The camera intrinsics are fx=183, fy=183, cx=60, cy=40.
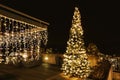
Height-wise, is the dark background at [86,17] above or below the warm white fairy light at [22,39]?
above

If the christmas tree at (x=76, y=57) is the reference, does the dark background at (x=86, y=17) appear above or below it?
above

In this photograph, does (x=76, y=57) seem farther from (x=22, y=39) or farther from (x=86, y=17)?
(x=86, y=17)

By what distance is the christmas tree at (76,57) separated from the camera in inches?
373

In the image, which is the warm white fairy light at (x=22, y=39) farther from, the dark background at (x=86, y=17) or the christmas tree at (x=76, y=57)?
the dark background at (x=86, y=17)

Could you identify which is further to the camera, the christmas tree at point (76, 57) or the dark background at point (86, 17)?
the dark background at point (86, 17)

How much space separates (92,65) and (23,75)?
4.17m

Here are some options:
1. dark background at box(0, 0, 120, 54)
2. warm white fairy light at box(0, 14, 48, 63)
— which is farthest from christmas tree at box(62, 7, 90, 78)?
dark background at box(0, 0, 120, 54)

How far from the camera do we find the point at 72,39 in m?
9.73

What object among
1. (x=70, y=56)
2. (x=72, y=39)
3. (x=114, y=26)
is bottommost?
(x=70, y=56)

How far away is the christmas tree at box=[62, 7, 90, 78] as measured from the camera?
9.48 meters

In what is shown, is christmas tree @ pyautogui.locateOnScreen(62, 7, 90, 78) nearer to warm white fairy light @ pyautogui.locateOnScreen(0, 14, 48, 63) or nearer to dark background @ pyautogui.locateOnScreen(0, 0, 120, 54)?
warm white fairy light @ pyautogui.locateOnScreen(0, 14, 48, 63)

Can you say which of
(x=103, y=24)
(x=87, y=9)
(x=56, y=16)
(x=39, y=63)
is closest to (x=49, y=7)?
(x=56, y=16)

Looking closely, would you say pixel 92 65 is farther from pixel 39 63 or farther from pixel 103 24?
pixel 103 24

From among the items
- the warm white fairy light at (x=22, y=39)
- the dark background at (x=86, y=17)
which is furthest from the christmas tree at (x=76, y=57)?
the dark background at (x=86, y=17)
